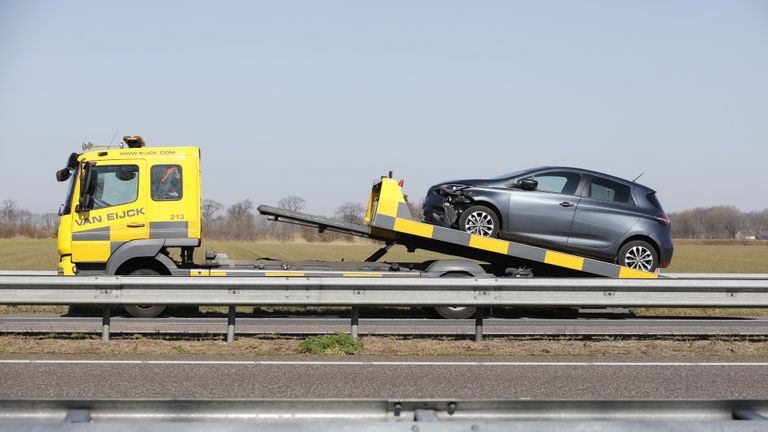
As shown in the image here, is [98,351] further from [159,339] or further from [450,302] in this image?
[450,302]

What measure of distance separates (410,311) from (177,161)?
14.8ft

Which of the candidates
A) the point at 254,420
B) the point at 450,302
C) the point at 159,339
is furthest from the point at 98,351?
the point at 254,420

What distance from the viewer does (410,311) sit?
1370 centimetres

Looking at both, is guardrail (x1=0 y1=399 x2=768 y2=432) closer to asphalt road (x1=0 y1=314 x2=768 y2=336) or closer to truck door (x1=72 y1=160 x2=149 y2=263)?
asphalt road (x1=0 y1=314 x2=768 y2=336)

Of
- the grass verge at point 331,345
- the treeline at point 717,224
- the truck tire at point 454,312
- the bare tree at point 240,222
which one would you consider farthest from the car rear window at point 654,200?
the treeline at point 717,224

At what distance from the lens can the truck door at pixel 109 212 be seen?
12070 millimetres

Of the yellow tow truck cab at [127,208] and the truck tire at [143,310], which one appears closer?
the truck tire at [143,310]

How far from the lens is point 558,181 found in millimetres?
12609

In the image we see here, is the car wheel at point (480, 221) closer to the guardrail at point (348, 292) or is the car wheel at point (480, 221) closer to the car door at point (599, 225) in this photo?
the car door at point (599, 225)

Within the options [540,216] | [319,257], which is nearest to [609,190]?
[540,216]

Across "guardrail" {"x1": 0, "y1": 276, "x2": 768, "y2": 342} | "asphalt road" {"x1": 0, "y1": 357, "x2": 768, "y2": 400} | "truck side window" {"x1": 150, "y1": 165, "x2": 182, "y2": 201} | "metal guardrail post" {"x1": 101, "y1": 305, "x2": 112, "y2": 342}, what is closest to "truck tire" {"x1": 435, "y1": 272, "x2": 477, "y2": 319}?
"guardrail" {"x1": 0, "y1": 276, "x2": 768, "y2": 342}

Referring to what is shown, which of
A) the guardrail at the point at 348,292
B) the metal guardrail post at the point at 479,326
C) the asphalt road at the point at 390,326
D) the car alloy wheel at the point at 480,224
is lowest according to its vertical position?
the asphalt road at the point at 390,326

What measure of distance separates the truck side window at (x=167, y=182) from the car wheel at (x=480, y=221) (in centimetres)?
425

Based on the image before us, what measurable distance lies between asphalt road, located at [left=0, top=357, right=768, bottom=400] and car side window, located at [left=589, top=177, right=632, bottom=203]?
476 centimetres
